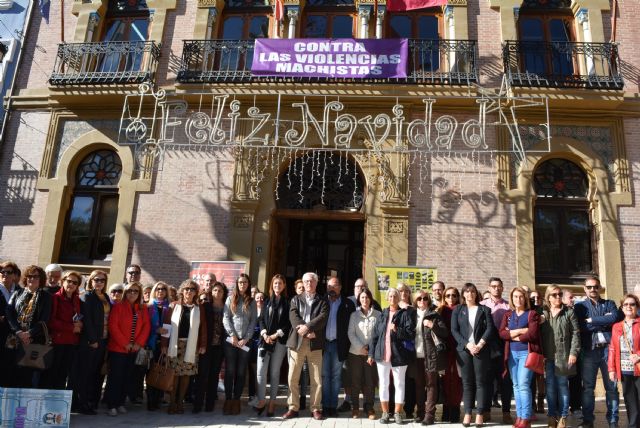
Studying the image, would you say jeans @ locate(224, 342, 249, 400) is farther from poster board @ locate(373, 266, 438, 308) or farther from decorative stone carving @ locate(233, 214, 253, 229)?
decorative stone carving @ locate(233, 214, 253, 229)

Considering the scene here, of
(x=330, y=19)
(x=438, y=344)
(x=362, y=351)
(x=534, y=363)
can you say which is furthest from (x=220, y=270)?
(x=330, y=19)

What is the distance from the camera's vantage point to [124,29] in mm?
12477

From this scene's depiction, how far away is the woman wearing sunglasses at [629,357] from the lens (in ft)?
19.3

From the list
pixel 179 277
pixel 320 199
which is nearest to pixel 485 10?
pixel 320 199

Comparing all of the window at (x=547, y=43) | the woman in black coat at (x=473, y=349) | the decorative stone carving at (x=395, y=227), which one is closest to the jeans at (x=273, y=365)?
the woman in black coat at (x=473, y=349)

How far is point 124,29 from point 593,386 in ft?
41.9

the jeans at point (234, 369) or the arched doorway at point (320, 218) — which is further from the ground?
the arched doorway at point (320, 218)

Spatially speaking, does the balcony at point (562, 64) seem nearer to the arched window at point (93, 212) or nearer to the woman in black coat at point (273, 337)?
the woman in black coat at point (273, 337)

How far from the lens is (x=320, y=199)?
10.8m

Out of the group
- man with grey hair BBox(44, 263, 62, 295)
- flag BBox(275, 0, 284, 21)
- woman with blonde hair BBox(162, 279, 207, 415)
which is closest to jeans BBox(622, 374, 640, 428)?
woman with blonde hair BBox(162, 279, 207, 415)

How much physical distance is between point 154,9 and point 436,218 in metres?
8.66

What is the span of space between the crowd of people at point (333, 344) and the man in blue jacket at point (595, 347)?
0.02 meters

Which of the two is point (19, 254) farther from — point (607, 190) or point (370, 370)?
point (607, 190)

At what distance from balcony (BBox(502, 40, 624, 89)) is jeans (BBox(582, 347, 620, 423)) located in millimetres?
6048
